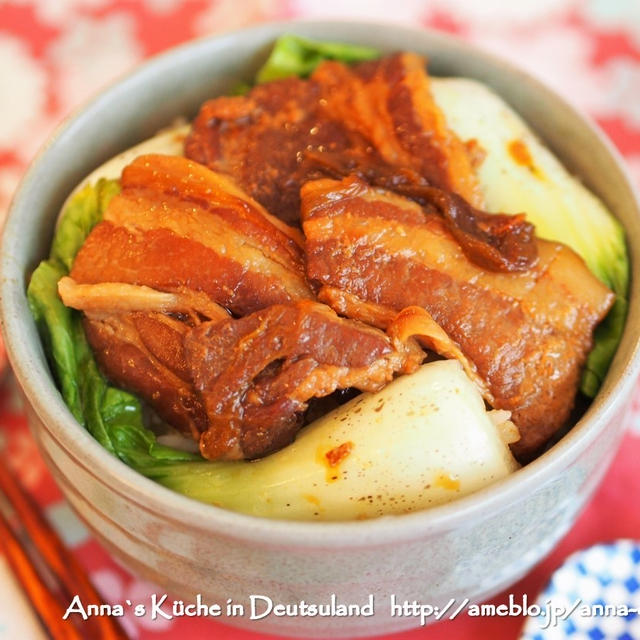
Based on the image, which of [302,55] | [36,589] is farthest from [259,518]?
[302,55]

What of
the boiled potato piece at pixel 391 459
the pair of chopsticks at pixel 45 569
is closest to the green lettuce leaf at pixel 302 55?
the boiled potato piece at pixel 391 459

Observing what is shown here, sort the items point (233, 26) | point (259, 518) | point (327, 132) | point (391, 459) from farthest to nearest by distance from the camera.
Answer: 1. point (233, 26)
2. point (327, 132)
3. point (391, 459)
4. point (259, 518)

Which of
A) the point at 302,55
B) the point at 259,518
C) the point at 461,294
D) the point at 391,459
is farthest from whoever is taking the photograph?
the point at 302,55

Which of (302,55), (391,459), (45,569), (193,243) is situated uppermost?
(302,55)

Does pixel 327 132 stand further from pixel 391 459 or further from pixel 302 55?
pixel 391 459

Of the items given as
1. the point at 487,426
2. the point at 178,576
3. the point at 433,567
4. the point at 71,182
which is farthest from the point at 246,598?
the point at 71,182

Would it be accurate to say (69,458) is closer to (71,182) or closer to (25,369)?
(25,369)

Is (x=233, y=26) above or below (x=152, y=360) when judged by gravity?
above
